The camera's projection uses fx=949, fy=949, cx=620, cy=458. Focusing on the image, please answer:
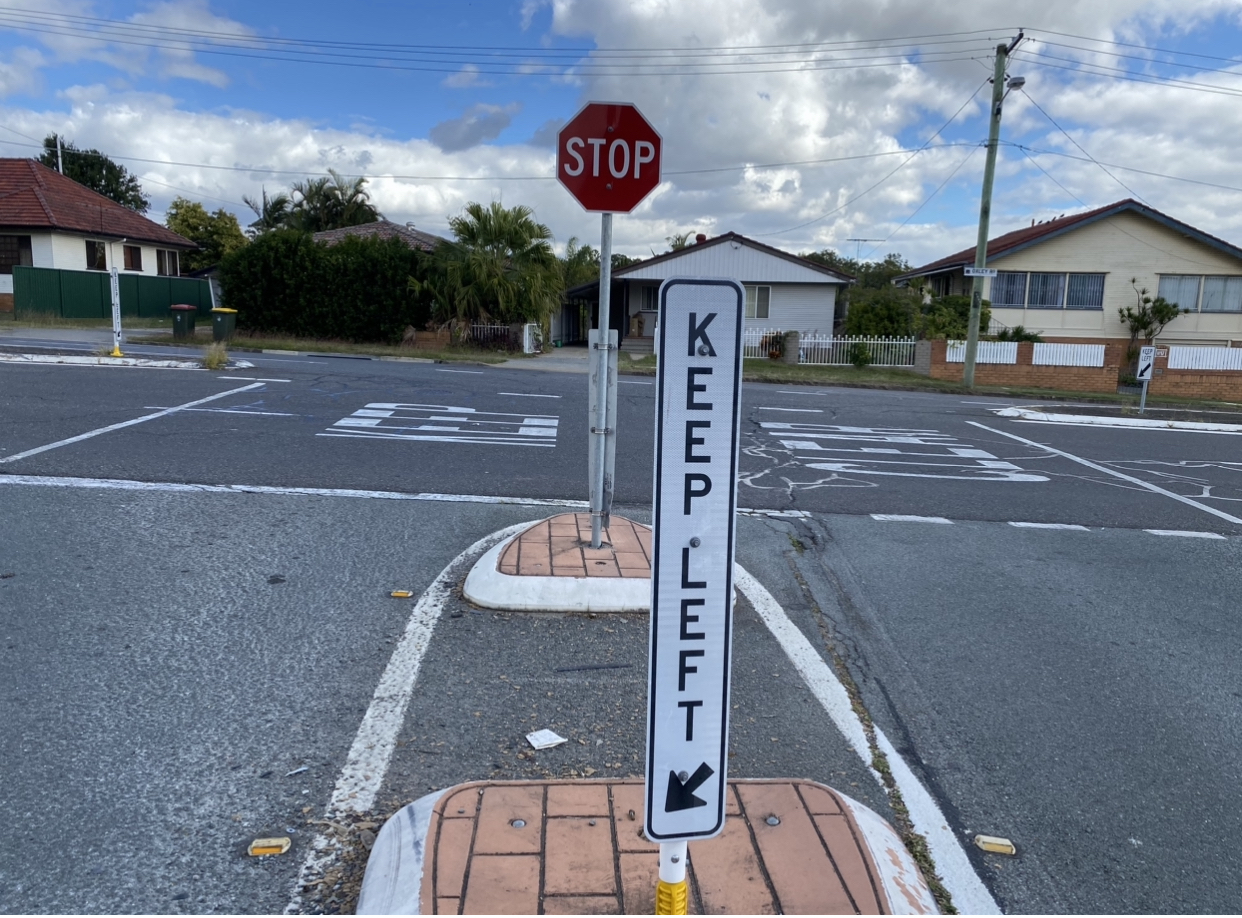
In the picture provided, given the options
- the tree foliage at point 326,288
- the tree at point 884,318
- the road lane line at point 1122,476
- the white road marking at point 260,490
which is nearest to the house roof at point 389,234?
the tree foliage at point 326,288

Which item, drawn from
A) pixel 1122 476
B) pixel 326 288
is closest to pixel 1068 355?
pixel 1122 476

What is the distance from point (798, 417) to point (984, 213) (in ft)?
40.9

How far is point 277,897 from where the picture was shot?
2.96m

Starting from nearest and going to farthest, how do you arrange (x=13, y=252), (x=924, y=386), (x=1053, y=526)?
(x=1053, y=526) → (x=924, y=386) → (x=13, y=252)

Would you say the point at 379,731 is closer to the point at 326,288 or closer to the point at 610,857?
the point at 610,857

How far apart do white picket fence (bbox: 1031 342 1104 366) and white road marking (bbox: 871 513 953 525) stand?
21.1m

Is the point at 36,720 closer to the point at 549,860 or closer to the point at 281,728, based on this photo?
the point at 281,728

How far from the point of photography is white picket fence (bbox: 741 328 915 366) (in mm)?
31297

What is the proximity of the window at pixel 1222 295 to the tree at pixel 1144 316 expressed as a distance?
948 mm

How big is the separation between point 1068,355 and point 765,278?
1303 centimetres

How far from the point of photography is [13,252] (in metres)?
35.8

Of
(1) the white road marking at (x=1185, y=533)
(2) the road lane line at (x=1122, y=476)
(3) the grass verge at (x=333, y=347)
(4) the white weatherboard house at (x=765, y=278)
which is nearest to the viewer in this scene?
(1) the white road marking at (x=1185, y=533)

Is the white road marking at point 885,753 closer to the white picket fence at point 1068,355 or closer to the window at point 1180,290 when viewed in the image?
the white picket fence at point 1068,355

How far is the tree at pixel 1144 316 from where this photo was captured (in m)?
33.3
